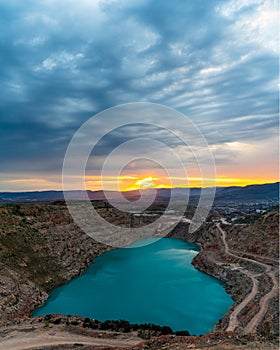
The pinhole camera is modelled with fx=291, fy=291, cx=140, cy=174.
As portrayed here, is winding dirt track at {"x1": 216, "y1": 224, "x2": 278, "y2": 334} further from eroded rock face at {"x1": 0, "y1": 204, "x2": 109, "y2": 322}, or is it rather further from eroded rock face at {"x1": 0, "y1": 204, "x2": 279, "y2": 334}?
eroded rock face at {"x1": 0, "y1": 204, "x2": 109, "y2": 322}

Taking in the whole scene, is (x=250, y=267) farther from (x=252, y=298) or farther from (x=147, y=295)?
(x=147, y=295)

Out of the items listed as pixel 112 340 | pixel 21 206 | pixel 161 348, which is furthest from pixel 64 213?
pixel 161 348

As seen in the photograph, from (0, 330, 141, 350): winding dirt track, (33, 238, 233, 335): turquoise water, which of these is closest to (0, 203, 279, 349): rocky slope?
(0, 330, 141, 350): winding dirt track

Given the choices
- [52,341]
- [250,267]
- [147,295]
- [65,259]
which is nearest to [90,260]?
[65,259]

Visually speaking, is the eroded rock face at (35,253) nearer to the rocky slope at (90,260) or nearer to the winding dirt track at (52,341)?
the rocky slope at (90,260)

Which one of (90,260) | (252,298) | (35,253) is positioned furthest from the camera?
(90,260)

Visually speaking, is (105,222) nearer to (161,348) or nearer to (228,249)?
(228,249)
